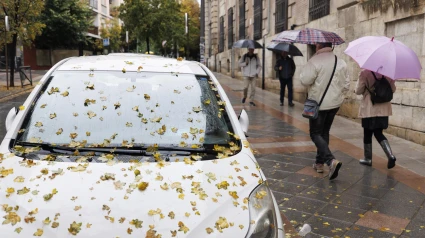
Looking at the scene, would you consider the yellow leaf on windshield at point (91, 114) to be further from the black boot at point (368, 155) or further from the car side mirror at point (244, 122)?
the black boot at point (368, 155)

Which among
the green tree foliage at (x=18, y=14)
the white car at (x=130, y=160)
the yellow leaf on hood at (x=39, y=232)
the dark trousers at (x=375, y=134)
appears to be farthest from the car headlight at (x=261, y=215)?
the green tree foliage at (x=18, y=14)

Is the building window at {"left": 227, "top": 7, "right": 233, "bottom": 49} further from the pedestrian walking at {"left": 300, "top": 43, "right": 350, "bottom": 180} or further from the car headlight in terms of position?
the car headlight

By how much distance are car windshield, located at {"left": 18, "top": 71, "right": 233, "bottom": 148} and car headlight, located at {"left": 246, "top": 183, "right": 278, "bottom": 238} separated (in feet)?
1.93

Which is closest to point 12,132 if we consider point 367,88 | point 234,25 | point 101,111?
point 101,111

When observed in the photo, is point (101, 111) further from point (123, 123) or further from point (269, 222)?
point (269, 222)

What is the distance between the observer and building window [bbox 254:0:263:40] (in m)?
19.6

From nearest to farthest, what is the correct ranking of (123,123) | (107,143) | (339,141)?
(107,143), (123,123), (339,141)

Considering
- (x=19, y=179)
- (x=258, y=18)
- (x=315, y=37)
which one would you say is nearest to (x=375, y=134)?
(x=315, y=37)

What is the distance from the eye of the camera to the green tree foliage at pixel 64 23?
3559 cm

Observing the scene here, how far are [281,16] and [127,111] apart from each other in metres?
14.3

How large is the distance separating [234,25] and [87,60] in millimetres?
23548

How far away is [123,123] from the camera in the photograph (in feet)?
10.1

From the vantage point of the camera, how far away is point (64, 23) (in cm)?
3628

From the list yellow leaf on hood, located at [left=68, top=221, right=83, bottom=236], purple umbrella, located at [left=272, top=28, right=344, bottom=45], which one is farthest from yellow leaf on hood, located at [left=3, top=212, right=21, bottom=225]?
Answer: purple umbrella, located at [left=272, top=28, right=344, bottom=45]
